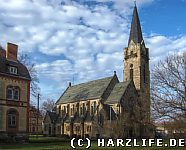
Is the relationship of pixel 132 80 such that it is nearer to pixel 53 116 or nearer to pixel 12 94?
pixel 53 116

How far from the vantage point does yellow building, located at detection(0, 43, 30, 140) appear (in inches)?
1794

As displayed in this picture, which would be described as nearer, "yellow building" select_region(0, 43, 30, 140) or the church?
"yellow building" select_region(0, 43, 30, 140)

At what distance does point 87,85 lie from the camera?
89062 mm

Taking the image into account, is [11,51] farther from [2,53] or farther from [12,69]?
[12,69]

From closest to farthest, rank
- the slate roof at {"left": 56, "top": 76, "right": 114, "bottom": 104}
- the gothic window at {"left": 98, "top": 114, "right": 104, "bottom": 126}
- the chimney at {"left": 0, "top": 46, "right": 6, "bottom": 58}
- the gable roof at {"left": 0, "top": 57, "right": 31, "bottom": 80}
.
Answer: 1. the gable roof at {"left": 0, "top": 57, "right": 31, "bottom": 80}
2. the chimney at {"left": 0, "top": 46, "right": 6, "bottom": 58}
3. the gothic window at {"left": 98, "top": 114, "right": 104, "bottom": 126}
4. the slate roof at {"left": 56, "top": 76, "right": 114, "bottom": 104}

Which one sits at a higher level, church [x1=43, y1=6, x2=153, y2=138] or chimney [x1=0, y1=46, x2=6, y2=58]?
chimney [x1=0, y1=46, x2=6, y2=58]

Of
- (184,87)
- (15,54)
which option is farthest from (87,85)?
(184,87)

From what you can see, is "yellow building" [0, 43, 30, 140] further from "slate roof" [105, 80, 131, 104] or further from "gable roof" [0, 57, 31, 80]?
"slate roof" [105, 80, 131, 104]

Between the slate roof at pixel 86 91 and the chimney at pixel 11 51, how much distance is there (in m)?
31.2

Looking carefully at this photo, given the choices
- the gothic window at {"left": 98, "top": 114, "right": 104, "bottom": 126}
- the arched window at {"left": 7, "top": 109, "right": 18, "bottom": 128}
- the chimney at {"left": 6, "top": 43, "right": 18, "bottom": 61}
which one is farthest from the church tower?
the arched window at {"left": 7, "top": 109, "right": 18, "bottom": 128}

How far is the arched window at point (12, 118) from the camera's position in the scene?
46.1 metres

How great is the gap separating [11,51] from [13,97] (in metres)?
7.38

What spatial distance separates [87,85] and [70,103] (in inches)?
263

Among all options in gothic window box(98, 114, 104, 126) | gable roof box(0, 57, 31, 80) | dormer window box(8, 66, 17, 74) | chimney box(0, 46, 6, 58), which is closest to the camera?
gable roof box(0, 57, 31, 80)
